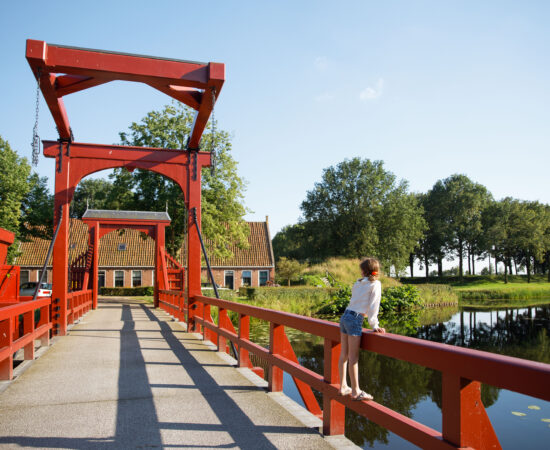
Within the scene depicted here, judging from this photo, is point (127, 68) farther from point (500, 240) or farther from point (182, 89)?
point (500, 240)

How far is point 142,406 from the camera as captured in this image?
173 inches

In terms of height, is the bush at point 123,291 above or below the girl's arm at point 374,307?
below

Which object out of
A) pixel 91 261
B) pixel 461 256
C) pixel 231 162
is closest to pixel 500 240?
pixel 461 256

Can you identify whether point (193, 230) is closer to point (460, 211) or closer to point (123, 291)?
point (123, 291)

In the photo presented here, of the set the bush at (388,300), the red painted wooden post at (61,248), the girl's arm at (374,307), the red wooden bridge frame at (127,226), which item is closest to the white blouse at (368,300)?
the girl's arm at (374,307)

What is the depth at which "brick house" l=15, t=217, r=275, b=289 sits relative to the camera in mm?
37125

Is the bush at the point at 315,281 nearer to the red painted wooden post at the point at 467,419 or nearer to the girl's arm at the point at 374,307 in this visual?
the girl's arm at the point at 374,307

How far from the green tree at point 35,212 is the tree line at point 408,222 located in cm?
2608

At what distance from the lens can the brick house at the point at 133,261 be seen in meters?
37.1

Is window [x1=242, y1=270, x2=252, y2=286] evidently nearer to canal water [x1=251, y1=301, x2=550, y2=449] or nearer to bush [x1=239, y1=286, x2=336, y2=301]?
bush [x1=239, y1=286, x2=336, y2=301]

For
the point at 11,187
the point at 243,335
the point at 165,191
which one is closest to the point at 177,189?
the point at 165,191

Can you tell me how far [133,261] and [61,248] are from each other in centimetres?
2936

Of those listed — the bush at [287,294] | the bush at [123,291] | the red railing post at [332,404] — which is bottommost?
the bush at [123,291]

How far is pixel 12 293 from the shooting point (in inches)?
301
